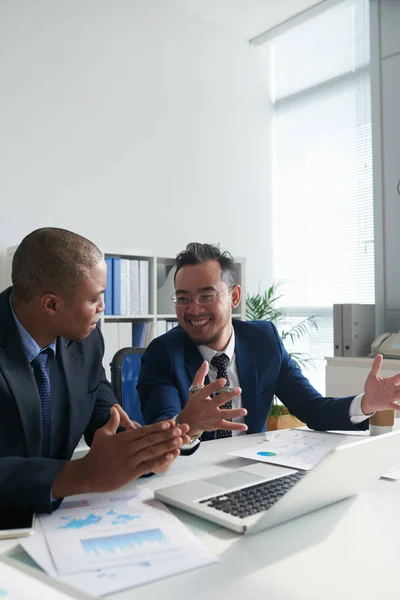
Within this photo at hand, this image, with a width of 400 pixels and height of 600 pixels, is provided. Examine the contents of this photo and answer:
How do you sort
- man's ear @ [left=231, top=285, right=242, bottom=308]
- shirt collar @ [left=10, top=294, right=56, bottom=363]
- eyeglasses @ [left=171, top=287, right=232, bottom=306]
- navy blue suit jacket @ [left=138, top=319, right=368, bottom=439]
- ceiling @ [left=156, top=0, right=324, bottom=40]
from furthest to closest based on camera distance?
1. ceiling @ [left=156, top=0, right=324, bottom=40]
2. man's ear @ [left=231, top=285, right=242, bottom=308]
3. eyeglasses @ [left=171, top=287, right=232, bottom=306]
4. navy blue suit jacket @ [left=138, top=319, right=368, bottom=439]
5. shirt collar @ [left=10, top=294, right=56, bottom=363]

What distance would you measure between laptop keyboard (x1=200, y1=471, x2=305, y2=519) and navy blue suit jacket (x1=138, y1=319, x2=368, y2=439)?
0.58 metres

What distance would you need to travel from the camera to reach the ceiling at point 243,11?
4.71m

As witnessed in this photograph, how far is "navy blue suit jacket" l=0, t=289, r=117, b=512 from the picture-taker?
1.15 m

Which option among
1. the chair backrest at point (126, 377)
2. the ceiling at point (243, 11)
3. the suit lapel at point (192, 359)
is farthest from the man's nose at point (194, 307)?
the ceiling at point (243, 11)

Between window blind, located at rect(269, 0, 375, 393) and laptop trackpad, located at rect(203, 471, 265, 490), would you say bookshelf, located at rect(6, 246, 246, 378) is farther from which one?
laptop trackpad, located at rect(203, 471, 265, 490)

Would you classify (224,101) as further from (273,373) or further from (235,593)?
(235,593)

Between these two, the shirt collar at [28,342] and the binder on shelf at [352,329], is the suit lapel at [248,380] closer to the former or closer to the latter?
the shirt collar at [28,342]

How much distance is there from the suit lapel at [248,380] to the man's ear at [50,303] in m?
0.85

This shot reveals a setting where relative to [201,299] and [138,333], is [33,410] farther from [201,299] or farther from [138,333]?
[138,333]

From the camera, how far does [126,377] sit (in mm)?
2428

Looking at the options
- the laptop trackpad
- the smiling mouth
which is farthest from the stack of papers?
the smiling mouth

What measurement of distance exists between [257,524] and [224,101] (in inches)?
183

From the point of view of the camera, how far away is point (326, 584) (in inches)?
33.2

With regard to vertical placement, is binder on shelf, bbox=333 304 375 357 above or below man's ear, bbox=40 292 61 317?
below
